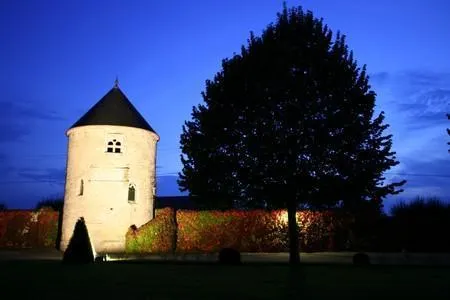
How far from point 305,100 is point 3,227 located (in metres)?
25.2

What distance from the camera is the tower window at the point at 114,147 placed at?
31.2 m

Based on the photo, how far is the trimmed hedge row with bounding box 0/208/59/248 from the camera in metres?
34.0

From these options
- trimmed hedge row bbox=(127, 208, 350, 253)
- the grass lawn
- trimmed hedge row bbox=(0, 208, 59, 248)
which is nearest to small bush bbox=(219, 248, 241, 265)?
the grass lawn

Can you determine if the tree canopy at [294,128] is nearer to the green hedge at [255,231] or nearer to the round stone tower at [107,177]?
the green hedge at [255,231]

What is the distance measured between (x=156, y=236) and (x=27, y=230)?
36.0ft

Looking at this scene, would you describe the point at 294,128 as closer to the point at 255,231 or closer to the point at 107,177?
the point at 255,231

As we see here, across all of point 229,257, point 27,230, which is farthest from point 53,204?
point 229,257

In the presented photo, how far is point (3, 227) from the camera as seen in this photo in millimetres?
34000

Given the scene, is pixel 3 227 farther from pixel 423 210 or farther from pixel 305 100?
pixel 423 210

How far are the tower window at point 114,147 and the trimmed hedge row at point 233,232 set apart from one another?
5020mm

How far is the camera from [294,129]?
19422 millimetres

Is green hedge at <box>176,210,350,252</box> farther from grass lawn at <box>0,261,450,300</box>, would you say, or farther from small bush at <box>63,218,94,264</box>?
grass lawn at <box>0,261,450,300</box>

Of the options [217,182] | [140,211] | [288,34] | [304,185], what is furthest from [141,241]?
[288,34]

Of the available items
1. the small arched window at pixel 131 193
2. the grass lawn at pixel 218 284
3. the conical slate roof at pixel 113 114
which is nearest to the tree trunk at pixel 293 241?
the grass lawn at pixel 218 284
